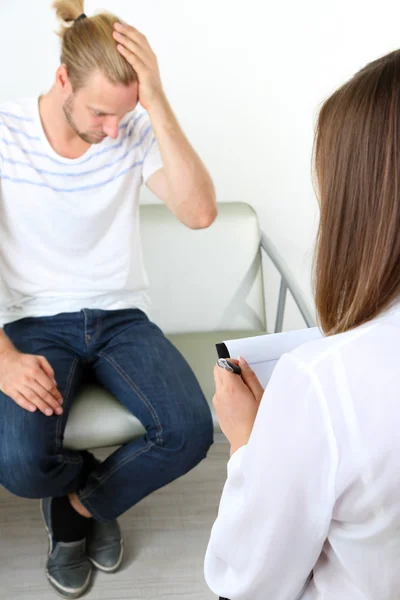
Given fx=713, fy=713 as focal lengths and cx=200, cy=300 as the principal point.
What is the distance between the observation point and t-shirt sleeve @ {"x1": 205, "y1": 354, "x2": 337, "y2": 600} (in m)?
0.72

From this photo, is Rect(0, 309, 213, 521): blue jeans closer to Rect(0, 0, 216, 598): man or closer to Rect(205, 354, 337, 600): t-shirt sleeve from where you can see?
Rect(0, 0, 216, 598): man

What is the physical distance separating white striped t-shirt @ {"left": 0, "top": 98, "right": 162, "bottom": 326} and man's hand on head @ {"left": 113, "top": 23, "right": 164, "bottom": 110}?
0.51ft

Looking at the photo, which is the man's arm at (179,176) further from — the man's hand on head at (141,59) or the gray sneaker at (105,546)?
the gray sneaker at (105,546)

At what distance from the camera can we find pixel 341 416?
2.28ft

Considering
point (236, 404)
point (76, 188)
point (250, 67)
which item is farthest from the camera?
point (250, 67)

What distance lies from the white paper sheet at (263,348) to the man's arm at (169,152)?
0.76 meters

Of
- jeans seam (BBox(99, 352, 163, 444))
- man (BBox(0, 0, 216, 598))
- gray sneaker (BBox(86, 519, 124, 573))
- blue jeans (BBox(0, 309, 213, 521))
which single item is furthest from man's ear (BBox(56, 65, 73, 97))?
gray sneaker (BBox(86, 519, 124, 573))

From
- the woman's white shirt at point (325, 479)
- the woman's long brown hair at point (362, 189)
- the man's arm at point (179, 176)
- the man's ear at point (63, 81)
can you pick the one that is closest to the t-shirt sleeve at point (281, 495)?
the woman's white shirt at point (325, 479)

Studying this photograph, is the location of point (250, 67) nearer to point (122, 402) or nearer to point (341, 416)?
point (122, 402)

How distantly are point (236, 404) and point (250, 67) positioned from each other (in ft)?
5.22

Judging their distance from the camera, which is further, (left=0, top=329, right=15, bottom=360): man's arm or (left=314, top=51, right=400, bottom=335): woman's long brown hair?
(left=0, top=329, right=15, bottom=360): man's arm

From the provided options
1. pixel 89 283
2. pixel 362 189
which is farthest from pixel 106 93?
pixel 362 189

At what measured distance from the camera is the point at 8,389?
4.99 ft

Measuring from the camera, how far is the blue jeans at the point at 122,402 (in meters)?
1.50
